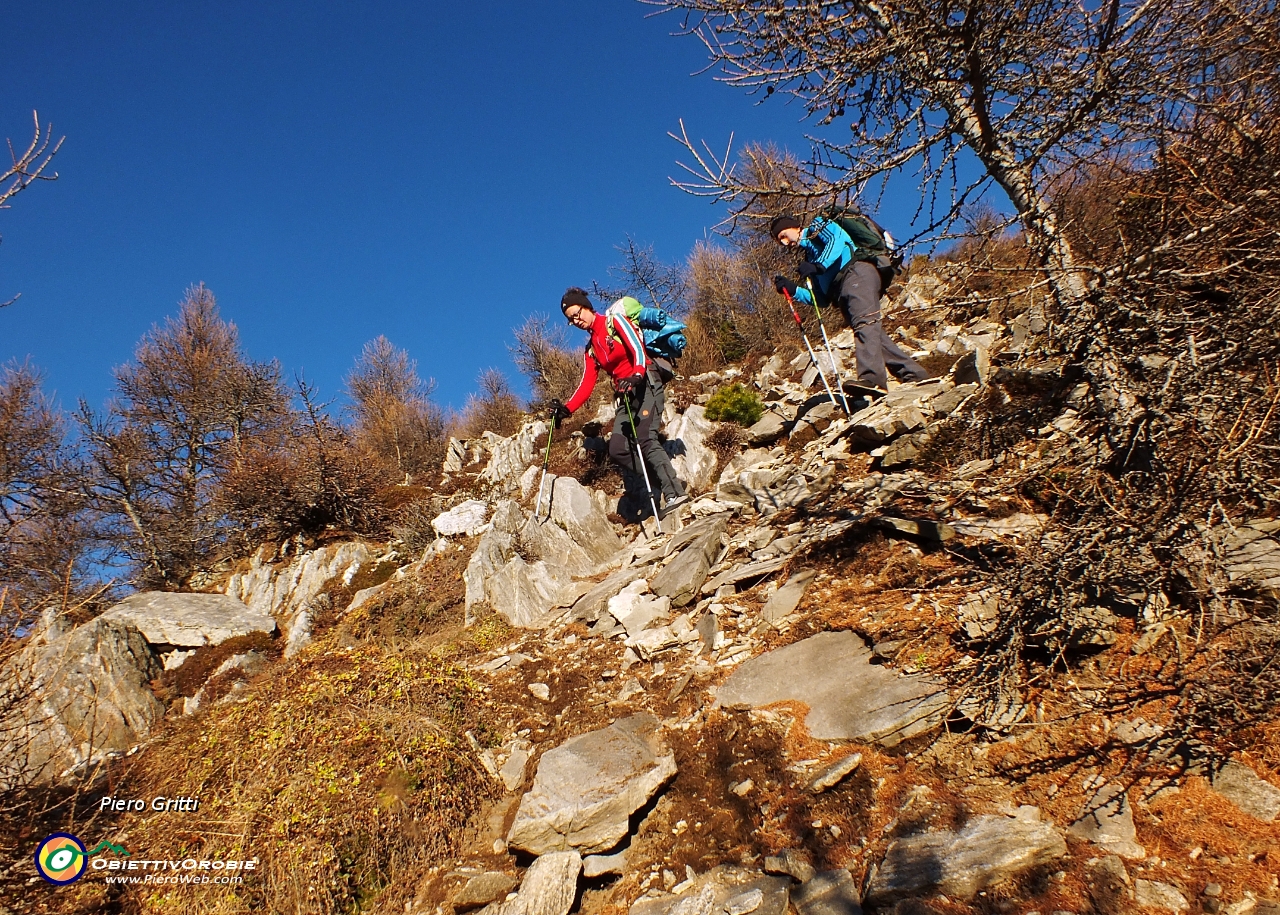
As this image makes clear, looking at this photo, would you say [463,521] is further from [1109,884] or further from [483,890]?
[1109,884]

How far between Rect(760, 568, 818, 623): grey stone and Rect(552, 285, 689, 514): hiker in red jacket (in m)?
3.33

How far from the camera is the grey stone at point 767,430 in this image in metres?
8.66

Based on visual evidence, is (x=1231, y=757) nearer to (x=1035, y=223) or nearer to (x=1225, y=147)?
(x=1035, y=223)

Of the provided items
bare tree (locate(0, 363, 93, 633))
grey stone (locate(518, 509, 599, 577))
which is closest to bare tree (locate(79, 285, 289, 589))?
bare tree (locate(0, 363, 93, 633))

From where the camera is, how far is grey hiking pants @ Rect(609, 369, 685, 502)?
7.92m

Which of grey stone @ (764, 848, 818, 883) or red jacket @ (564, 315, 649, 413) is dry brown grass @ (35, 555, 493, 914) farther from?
red jacket @ (564, 315, 649, 413)

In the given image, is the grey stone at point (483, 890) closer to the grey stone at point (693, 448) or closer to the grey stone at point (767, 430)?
the grey stone at point (693, 448)

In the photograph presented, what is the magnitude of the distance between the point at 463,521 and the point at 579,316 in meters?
4.32

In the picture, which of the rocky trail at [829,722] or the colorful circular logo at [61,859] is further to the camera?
the colorful circular logo at [61,859]

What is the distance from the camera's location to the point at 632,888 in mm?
2635

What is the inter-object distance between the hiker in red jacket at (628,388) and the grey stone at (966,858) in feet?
18.5

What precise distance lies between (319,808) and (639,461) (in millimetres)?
5719

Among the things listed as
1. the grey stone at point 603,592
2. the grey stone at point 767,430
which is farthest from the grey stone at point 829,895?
the grey stone at point 767,430

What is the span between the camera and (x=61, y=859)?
3.08 m
